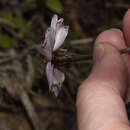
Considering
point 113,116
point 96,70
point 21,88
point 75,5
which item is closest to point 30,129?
point 21,88

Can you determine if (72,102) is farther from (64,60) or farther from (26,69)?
(64,60)

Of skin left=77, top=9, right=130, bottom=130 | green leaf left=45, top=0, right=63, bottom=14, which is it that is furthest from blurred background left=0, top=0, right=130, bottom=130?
skin left=77, top=9, right=130, bottom=130

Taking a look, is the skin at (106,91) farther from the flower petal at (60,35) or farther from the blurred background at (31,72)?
the blurred background at (31,72)

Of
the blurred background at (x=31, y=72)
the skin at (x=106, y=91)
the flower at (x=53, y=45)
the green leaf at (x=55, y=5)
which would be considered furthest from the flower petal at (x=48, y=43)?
the green leaf at (x=55, y=5)

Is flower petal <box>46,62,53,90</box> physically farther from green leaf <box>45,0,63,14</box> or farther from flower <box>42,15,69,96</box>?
green leaf <box>45,0,63,14</box>

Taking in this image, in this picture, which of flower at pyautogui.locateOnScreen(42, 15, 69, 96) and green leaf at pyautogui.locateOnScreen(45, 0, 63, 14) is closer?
flower at pyautogui.locateOnScreen(42, 15, 69, 96)

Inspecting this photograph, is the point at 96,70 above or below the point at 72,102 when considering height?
above
